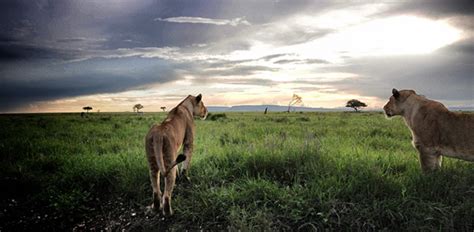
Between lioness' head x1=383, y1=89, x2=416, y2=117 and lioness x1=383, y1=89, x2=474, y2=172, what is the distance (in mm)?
151

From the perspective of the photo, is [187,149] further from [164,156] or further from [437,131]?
[437,131]

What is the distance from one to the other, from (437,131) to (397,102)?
1.02 meters

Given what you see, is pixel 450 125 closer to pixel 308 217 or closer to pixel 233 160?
pixel 308 217

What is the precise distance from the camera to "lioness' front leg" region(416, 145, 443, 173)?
18.0ft

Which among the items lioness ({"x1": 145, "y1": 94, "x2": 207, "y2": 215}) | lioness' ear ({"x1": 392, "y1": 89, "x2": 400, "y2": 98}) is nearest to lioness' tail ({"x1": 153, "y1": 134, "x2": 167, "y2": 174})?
lioness ({"x1": 145, "y1": 94, "x2": 207, "y2": 215})

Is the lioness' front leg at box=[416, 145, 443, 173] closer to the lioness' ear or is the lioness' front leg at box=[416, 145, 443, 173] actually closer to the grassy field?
the grassy field

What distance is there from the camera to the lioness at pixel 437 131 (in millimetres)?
5312

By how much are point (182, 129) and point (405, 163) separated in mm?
4212

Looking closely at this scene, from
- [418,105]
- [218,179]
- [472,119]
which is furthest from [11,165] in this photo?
[472,119]

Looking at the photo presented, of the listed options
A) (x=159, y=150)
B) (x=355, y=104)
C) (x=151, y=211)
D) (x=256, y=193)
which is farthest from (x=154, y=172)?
(x=355, y=104)

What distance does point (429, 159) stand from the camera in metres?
5.52

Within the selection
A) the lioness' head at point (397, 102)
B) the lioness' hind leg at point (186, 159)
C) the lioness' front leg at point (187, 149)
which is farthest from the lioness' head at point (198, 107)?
the lioness' head at point (397, 102)

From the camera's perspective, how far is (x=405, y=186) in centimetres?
497

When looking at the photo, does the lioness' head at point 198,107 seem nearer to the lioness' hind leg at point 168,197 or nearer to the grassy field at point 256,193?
the grassy field at point 256,193
